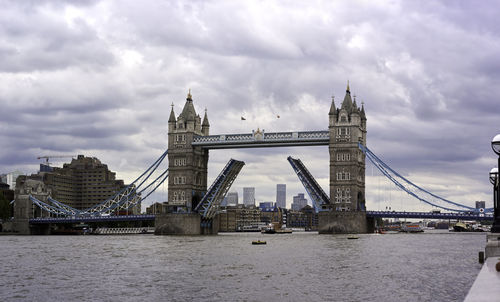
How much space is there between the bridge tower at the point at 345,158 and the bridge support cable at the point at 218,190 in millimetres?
14355

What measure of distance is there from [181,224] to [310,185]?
75.1 feet

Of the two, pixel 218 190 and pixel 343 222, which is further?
pixel 218 190

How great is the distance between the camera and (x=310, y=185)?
102438 mm

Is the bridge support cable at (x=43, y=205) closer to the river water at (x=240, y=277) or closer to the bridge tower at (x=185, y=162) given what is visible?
the bridge tower at (x=185, y=162)

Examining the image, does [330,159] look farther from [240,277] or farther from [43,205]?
[240,277]

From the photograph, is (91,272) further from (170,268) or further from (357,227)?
(357,227)

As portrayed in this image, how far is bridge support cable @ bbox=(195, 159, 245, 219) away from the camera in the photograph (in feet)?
343

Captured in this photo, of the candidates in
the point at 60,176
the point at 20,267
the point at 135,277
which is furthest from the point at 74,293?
the point at 60,176

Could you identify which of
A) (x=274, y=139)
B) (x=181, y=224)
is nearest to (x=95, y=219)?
(x=181, y=224)

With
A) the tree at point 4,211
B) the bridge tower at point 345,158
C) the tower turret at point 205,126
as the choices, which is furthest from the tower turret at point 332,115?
the tree at point 4,211

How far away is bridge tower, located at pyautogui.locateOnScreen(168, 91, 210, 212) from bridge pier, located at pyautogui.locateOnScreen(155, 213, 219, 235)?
92.4 inches

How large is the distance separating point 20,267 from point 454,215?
79475mm

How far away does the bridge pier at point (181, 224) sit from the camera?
11088 cm

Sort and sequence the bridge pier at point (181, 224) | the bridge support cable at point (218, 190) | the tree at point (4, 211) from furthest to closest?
the tree at point (4, 211) → the bridge pier at point (181, 224) → the bridge support cable at point (218, 190)
